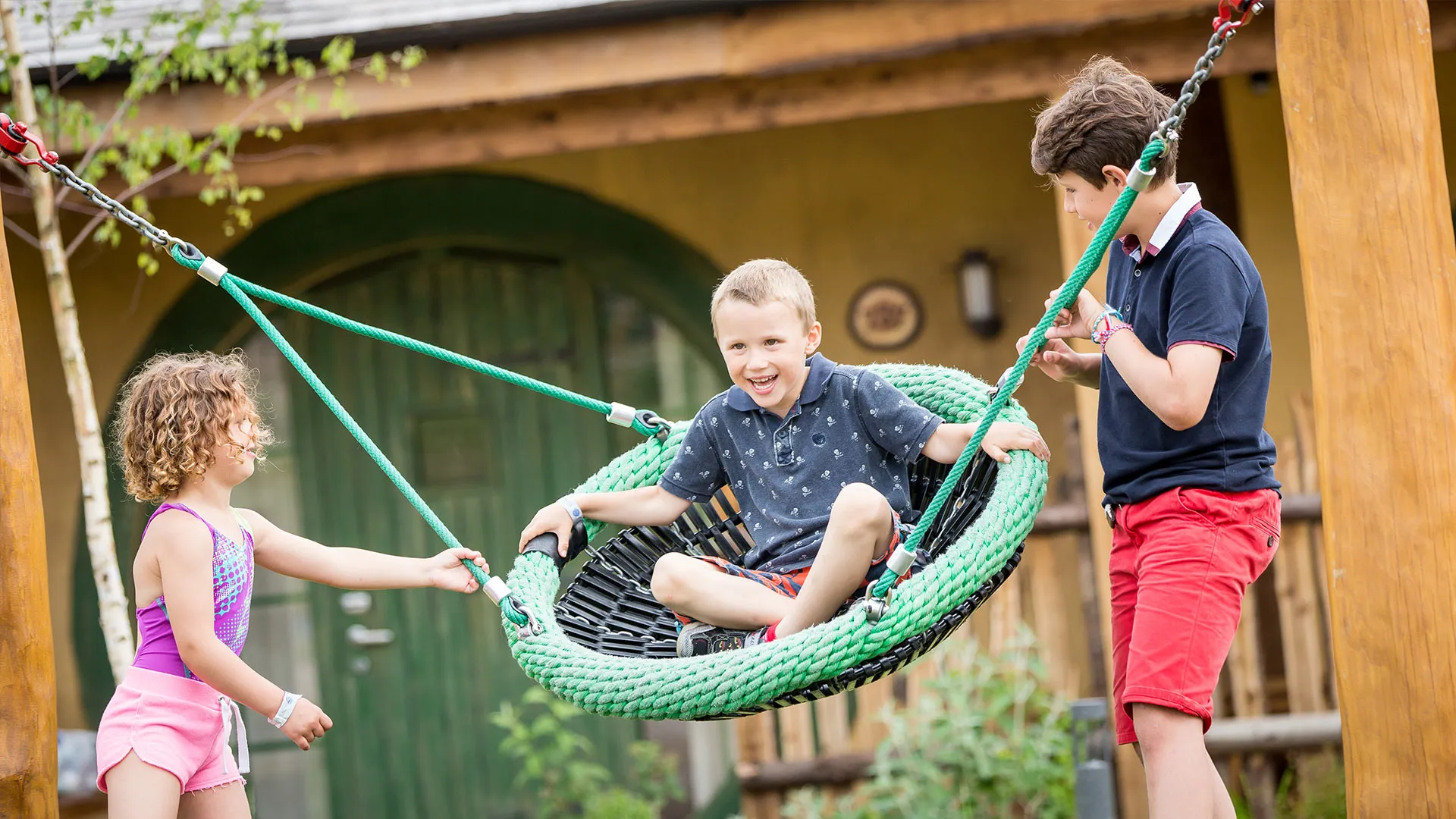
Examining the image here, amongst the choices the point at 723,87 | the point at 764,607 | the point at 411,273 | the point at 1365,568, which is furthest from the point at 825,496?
the point at 411,273

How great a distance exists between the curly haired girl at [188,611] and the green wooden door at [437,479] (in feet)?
8.28

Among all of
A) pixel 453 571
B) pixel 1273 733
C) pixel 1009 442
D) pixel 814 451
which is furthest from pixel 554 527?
pixel 1273 733

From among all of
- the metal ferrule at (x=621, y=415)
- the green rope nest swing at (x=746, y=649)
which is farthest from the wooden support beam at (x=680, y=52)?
the metal ferrule at (x=621, y=415)

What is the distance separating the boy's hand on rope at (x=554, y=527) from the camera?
2547 millimetres

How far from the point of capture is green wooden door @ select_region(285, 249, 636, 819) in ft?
15.9

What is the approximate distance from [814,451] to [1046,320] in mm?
613

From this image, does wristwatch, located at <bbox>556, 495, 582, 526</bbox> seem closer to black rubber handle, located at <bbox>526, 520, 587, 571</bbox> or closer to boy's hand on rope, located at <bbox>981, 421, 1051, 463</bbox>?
black rubber handle, located at <bbox>526, 520, 587, 571</bbox>

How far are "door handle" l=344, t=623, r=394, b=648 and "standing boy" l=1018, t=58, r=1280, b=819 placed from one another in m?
3.35

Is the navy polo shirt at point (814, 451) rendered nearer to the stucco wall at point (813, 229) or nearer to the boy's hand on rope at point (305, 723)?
the boy's hand on rope at point (305, 723)

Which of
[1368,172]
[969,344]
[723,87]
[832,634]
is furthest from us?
[969,344]

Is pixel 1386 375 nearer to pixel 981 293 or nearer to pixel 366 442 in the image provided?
pixel 366 442

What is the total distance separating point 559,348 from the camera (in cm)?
485

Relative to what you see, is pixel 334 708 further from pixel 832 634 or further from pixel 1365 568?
pixel 1365 568

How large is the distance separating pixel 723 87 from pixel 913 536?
7.50 ft
